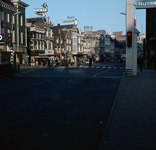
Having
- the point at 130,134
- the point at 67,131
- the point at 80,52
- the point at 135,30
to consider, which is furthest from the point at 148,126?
the point at 80,52

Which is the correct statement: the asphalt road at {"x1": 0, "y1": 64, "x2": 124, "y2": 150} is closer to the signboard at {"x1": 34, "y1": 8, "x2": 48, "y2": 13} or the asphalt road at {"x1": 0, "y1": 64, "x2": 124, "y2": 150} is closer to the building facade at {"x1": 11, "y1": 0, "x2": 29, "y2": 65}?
the building facade at {"x1": 11, "y1": 0, "x2": 29, "y2": 65}

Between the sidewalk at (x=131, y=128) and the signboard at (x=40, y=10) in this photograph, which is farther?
the signboard at (x=40, y=10)

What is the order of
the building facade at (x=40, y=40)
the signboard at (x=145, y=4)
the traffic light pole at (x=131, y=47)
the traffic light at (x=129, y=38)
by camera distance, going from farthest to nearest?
the building facade at (x=40, y=40)
the traffic light pole at (x=131, y=47)
the traffic light at (x=129, y=38)
the signboard at (x=145, y=4)

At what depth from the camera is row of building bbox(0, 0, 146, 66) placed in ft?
155

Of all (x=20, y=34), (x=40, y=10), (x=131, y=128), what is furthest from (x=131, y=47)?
(x=40, y=10)

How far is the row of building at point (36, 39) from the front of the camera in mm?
47094

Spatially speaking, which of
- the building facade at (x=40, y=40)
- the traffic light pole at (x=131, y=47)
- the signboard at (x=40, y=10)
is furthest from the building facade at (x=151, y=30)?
the traffic light pole at (x=131, y=47)

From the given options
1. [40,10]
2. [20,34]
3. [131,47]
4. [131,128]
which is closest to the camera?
[131,128]

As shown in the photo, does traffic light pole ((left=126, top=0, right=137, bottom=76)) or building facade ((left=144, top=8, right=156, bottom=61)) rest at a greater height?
building facade ((left=144, top=8, right=156, bottom=61))

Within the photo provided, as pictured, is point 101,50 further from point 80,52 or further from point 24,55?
point 24,55

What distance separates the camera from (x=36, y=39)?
63188 millimetres

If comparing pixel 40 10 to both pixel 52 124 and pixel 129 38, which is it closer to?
pixel 129 38

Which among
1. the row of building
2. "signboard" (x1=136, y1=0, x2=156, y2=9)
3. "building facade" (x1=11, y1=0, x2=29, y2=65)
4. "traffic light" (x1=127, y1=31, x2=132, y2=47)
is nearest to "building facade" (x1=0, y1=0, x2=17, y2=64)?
the row of building

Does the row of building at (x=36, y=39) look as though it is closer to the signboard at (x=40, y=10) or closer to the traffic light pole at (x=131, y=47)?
the signboard at (x=40, y=10)
